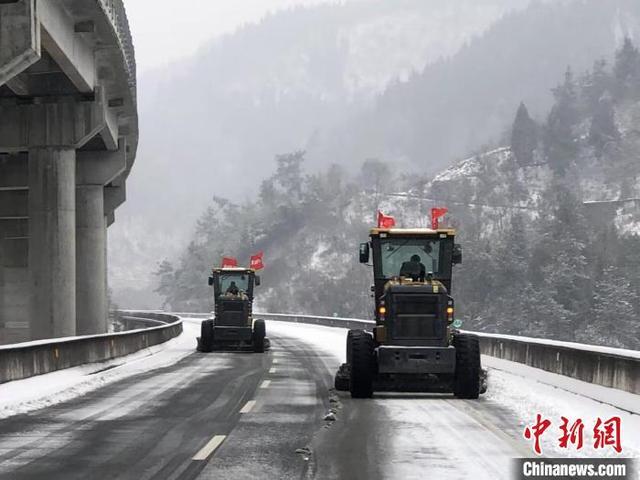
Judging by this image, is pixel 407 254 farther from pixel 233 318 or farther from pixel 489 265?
pixel 489 265

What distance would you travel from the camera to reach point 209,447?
1108 cm

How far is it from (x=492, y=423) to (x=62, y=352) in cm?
1202

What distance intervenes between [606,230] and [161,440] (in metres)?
145

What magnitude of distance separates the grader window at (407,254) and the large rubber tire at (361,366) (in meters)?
1.63

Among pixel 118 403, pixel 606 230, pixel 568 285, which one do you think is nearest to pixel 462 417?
pixel 118 403

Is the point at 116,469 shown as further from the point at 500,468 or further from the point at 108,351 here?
the point at 108,351

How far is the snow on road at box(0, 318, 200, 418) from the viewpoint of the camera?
53.1ft

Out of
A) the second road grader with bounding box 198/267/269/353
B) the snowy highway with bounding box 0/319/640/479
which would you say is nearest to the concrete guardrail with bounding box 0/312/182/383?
the snowy highway with bounding box 0/319/640/479

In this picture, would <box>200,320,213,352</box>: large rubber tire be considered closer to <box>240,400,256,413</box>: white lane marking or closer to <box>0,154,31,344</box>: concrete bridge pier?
<box>240,400,256,413</box>: white lane marking

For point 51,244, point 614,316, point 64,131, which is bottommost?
point 614,316

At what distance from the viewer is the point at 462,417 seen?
13.9 meters

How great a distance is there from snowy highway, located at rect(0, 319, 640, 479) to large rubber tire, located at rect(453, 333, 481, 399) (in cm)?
31

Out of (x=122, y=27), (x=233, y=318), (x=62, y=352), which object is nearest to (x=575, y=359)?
(x=62, y=352)

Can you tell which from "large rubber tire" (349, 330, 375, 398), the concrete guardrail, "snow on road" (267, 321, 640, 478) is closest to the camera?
"snow on road" (267, 321, 640, 478)
